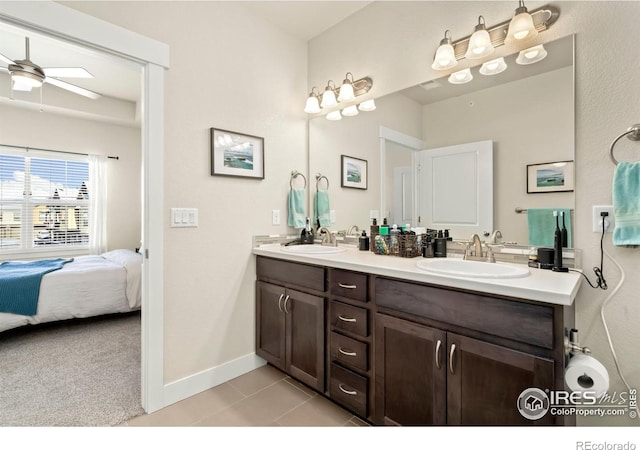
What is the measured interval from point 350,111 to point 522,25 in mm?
1169

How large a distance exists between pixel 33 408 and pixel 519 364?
2569 millimetres

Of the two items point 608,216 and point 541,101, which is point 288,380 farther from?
point 541,101

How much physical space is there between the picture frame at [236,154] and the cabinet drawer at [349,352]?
4.20 ft

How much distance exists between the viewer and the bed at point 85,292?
115 inches

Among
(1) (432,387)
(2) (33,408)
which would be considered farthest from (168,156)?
(1) (432,387)

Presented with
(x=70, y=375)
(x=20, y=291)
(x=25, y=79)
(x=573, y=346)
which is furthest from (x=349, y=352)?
(x=25, y=79)

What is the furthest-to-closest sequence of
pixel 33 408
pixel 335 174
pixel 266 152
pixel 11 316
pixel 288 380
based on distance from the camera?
pixel 11 316 < pixel 335 174 < pixel 266 152 < pixel 288 380 < pixel 33 408

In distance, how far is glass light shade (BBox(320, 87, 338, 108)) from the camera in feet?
7.71

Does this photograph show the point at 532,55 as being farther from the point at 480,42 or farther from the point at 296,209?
the point at 296,209

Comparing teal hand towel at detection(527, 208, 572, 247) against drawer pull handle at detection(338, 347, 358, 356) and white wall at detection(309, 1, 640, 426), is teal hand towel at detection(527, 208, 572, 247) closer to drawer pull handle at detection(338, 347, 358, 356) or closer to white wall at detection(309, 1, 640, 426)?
white wall at detection(309, 1, 640, 426)

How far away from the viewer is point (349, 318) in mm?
1617

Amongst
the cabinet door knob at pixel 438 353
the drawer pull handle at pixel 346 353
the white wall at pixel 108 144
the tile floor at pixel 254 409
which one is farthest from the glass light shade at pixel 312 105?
the white wall at pixel 108 144

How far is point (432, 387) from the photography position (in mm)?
1294

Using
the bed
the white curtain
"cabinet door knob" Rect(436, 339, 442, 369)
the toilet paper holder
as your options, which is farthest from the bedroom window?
the toilet paper holder
